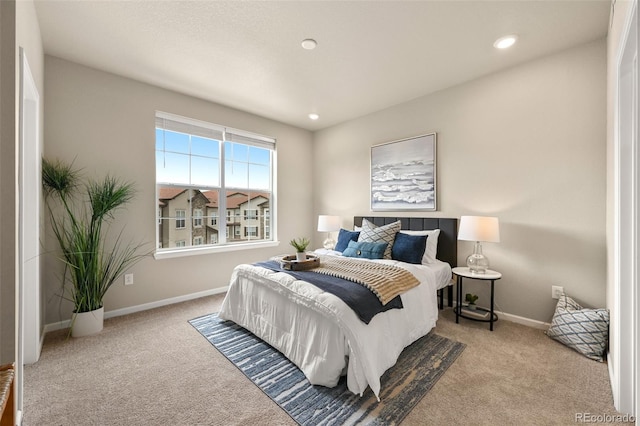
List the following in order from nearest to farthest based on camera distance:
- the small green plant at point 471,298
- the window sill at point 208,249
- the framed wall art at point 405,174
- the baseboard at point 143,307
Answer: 1. the baseboard at point 143,307
2. the small green plant at point 471,298
3. the window sill at point 208,249
4. the framed wall art at point 405,174

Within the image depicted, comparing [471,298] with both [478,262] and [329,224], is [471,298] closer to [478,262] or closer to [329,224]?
[478,262]

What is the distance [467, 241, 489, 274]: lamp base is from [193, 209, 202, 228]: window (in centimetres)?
343

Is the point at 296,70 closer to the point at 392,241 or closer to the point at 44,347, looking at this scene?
the point at 392,241

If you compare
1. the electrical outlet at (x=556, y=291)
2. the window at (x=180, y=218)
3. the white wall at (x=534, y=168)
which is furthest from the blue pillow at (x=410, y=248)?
the window at (x=180, y=218)

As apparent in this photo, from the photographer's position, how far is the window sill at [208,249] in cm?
330

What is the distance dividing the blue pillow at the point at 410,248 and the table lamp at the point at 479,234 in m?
0.41

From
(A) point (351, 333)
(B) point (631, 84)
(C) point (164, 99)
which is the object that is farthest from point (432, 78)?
(C) point (164, 99)

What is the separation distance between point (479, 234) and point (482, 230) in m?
0.05

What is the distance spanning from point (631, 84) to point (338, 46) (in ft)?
6.70

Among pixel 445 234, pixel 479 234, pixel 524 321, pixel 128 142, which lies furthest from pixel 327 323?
pixel 128 142

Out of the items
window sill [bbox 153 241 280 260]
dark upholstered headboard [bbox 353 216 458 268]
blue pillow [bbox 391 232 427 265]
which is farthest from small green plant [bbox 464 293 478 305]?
window sill [bbox 153 241 280 260]

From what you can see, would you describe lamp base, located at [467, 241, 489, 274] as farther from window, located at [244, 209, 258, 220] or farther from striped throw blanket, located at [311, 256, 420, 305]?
window, located at [244, 209, 258, 220]

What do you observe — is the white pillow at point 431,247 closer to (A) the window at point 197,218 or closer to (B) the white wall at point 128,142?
(B) the white wall at point 128,142

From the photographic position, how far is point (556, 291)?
2551mm
